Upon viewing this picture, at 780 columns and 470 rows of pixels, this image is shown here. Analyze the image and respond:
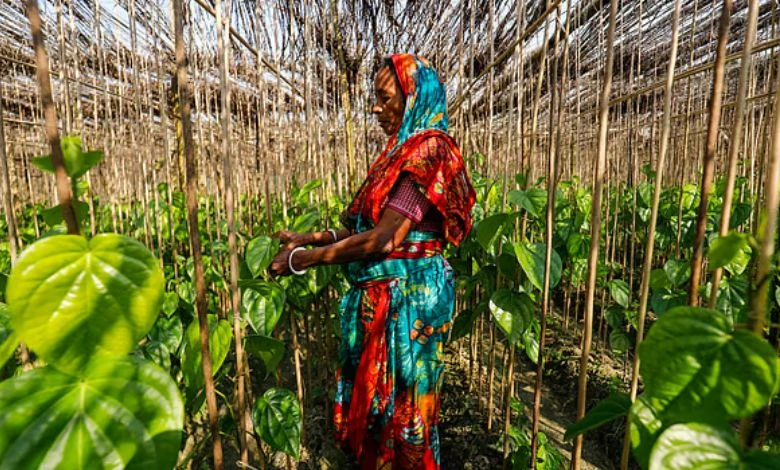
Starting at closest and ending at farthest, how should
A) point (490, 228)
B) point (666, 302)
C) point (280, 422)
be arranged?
point (280, 422)
point (490, 228)
point (666, 302)

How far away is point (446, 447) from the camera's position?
158cm

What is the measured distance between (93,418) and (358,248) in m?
0.71

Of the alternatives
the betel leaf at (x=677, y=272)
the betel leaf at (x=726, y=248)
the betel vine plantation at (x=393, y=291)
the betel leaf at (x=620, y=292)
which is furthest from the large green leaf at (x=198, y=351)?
the betel leaf at (x=620, y=292)

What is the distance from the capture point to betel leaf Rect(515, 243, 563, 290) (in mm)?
840

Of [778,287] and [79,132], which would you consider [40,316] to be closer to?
[79,132]

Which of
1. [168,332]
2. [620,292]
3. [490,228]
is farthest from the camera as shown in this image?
[620,292]

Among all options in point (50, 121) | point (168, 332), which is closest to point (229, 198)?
point (50, 121)

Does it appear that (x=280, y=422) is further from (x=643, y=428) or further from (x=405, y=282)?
(x=643, y=428)

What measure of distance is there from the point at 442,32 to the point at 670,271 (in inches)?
94.6

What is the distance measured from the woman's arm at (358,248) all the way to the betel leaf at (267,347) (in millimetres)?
195

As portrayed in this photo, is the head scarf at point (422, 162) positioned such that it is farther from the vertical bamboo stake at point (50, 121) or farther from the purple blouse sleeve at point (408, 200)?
the vertical bamboo stake at point (50, 121)

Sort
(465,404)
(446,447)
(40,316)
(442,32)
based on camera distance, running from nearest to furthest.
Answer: (40,316)
(446,447)
(465,404)
(442,32)

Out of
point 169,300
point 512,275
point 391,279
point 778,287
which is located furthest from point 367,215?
point 778,287

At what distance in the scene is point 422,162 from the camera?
1.00 meters
